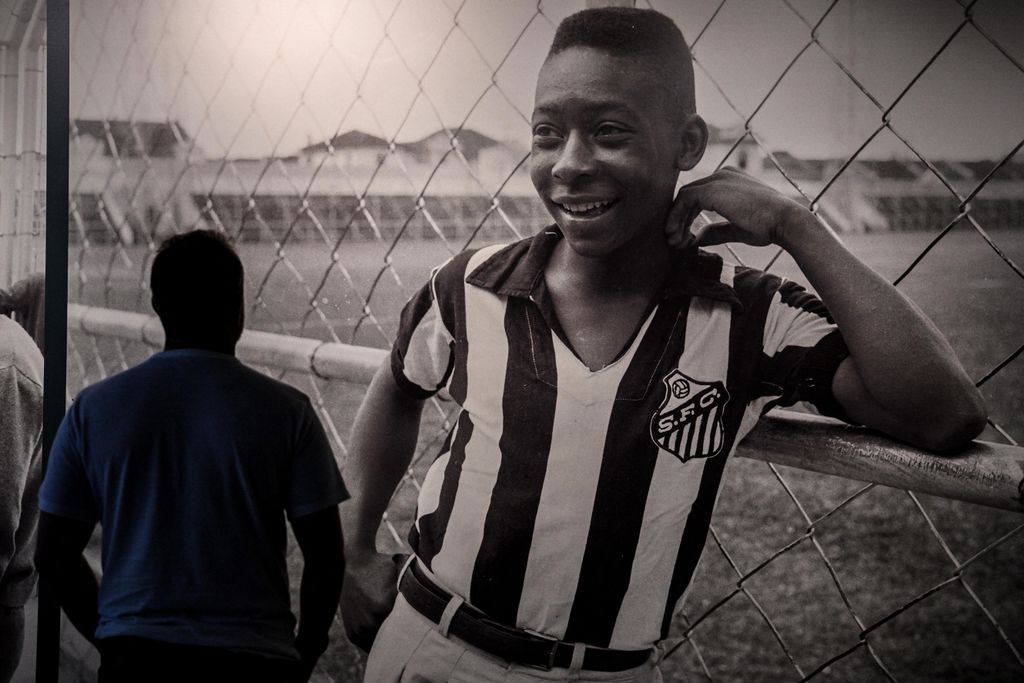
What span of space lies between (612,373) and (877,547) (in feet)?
1.41

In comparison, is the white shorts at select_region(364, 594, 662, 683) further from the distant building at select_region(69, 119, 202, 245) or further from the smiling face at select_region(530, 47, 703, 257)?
the distant building at select_region(69, 119, 202, 245)

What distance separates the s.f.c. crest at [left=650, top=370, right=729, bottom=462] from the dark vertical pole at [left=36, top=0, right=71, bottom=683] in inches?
60.8

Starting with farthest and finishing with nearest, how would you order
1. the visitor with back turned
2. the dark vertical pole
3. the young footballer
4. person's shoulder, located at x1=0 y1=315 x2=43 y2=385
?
person's shoulder, located at x1=0 y1=315 x2=43 y2=385 → the dark vertical pole → the visitor with back turned → the young footballer

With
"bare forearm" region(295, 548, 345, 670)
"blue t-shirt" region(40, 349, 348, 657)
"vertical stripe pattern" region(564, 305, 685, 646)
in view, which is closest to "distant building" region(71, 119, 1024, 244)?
"vertical stripe pattern" region(564, 305, 685, 646)

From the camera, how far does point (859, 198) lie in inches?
51.6

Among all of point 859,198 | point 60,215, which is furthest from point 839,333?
point 60,215

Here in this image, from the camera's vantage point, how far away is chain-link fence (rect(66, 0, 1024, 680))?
4.08 ft

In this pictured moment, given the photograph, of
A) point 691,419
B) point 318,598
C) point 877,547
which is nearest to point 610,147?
point 691,419

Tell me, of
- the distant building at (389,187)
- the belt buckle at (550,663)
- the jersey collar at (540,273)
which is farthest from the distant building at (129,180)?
the belt buckle at (550,663)

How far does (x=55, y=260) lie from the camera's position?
2262 mm

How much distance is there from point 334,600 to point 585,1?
41.7 inches

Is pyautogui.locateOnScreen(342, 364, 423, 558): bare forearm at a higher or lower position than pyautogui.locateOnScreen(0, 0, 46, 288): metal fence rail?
higher

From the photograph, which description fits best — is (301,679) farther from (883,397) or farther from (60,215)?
(60,215)

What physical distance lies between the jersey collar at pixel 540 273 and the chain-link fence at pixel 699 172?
4cm
